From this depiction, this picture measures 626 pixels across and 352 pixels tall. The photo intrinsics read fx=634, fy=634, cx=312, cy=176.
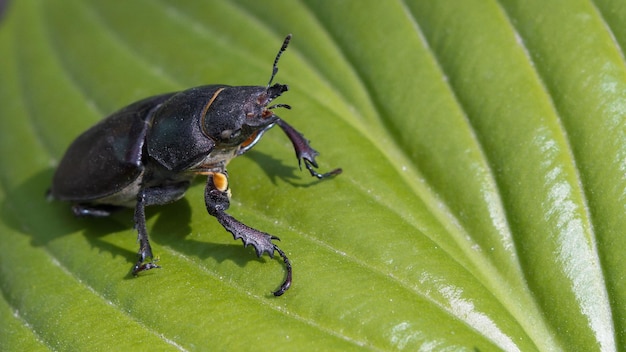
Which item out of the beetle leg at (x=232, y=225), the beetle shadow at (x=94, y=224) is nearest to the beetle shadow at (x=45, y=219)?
the beetle shadow at (x=94, y=224)

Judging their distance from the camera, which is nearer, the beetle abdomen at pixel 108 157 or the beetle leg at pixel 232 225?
the beetle leg at pixel 232 225

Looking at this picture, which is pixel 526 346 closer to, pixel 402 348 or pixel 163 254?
pixel 402 348

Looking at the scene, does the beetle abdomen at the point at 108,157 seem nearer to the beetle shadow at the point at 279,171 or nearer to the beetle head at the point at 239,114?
the beetle head at the point at 239,114

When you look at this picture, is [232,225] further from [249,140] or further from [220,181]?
[249,140]

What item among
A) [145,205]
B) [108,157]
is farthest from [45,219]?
[145,205]

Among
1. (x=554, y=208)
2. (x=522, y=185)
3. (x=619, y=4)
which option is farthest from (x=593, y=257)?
(x=619, y=4)

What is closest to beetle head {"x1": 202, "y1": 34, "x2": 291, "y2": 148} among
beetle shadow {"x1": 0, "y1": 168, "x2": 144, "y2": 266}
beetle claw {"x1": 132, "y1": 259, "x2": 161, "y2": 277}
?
beetle claw {"x1": 132, "y1": 259, "x2": 161, "y2": 277}
